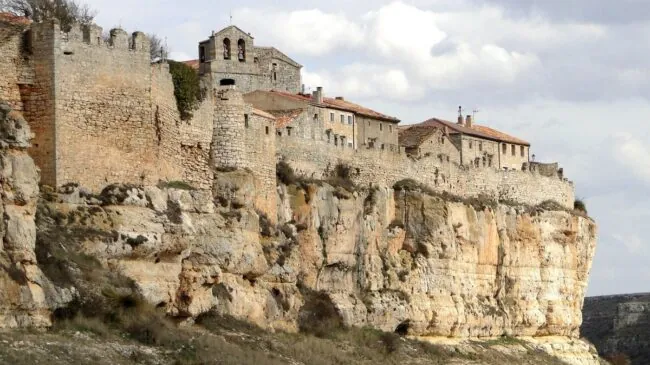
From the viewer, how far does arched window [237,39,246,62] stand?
73.1m

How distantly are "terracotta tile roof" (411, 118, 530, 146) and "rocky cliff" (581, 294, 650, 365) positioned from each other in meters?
41.4

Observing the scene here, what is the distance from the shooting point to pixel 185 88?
5616 cm

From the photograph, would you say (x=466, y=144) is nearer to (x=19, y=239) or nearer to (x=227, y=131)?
(x=227, y=131)

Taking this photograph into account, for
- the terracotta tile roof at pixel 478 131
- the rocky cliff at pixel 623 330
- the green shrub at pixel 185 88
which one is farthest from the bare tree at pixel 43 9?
the rocky cliff at pixel 623 330

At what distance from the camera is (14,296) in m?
44.4

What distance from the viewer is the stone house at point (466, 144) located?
76938 millimetres

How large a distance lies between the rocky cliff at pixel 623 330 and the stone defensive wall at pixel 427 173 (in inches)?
1757

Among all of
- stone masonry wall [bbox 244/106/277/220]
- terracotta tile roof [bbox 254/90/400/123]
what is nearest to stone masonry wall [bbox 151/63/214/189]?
stone masonry wall [bbox 244/106/277/220]

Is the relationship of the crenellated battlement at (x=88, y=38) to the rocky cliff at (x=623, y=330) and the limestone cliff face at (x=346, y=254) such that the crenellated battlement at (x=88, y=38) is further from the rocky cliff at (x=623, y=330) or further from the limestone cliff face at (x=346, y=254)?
the rocky cliff at (x=623, y=330)

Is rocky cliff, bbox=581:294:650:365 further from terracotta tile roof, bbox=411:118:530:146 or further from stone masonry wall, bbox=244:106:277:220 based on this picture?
stone masonry wall, bbox=244:106:277:220

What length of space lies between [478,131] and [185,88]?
102 feet

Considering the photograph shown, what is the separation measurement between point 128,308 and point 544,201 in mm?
36564

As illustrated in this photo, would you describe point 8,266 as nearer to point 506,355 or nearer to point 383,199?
point 383,199

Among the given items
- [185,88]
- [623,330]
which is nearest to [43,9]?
[185,88]
